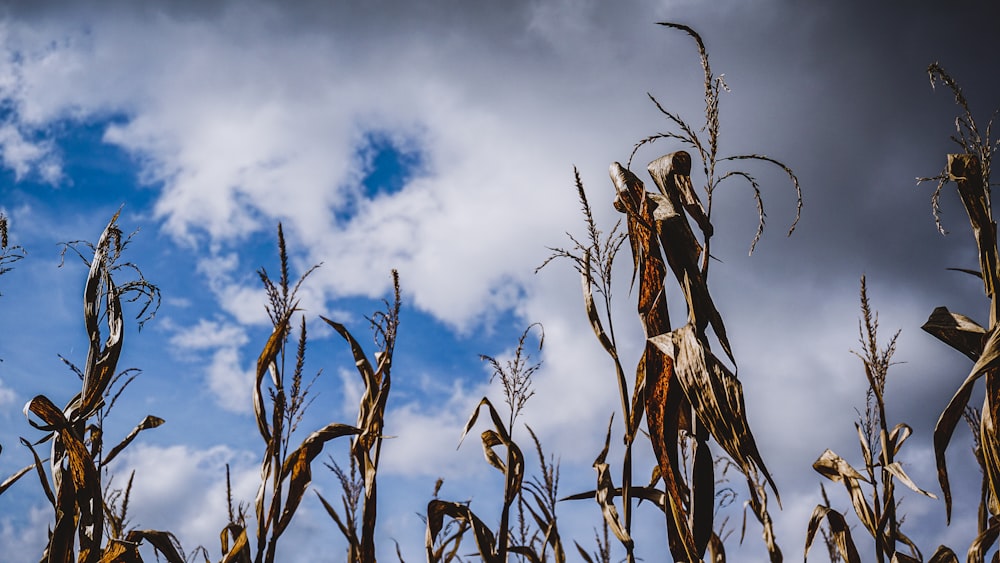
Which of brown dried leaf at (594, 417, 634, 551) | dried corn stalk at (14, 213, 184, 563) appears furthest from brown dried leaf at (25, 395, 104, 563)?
brown dried leaf at (594, 417, 634, 551)

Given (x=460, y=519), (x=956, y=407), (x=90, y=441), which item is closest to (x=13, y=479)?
(x=90, y=441)

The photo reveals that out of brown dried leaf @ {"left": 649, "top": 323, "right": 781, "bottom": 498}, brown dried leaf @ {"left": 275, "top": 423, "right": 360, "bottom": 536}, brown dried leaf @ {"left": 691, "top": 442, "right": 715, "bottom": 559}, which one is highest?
brown dried leaf @ {"left": 275, "top": 423, "right": 360, "bottom": 536}

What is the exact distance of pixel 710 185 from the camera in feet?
5.83

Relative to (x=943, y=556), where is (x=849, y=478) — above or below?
above

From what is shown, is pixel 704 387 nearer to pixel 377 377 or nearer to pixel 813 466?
pixel 377 377

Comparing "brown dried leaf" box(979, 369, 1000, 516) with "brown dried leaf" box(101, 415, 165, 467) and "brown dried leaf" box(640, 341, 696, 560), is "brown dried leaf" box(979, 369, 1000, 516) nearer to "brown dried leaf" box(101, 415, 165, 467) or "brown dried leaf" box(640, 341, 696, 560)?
"brown dried leaf" box(640, 341, 696, 560)

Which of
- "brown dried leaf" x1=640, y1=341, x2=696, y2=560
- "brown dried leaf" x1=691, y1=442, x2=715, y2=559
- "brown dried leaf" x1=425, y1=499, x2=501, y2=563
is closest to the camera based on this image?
"brown dried leaf" x1=691, y1=442, x2=715, y2=559

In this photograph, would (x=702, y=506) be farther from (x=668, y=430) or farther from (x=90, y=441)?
(x=90, y=441)

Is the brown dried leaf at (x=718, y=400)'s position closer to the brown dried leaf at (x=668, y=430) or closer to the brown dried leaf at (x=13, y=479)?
the brown dried leaf at (x=668, y=430)

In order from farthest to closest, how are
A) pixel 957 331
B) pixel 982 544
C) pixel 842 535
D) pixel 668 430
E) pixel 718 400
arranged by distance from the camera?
pixel 842 535
pixel 982 544
pixel 957 331
pixel 668 430
pixel 718 400

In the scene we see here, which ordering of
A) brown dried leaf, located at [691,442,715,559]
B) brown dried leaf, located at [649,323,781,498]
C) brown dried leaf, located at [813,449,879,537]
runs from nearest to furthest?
brown dried leaf, located at [649,323,781,498] < brown dried leaf, located at [691,442,715,559] < brown dried leaf, located at [813,449,879,537]


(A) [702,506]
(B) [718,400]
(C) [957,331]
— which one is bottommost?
(A) [702,506]

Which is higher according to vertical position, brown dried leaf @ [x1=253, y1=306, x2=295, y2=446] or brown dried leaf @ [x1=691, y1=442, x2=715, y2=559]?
A: brown dried leaf @ [x1=253, y1=306, x2=295, y2=446]


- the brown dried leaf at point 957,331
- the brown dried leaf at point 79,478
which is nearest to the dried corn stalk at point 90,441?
the brown dried leaf at point 79,478
